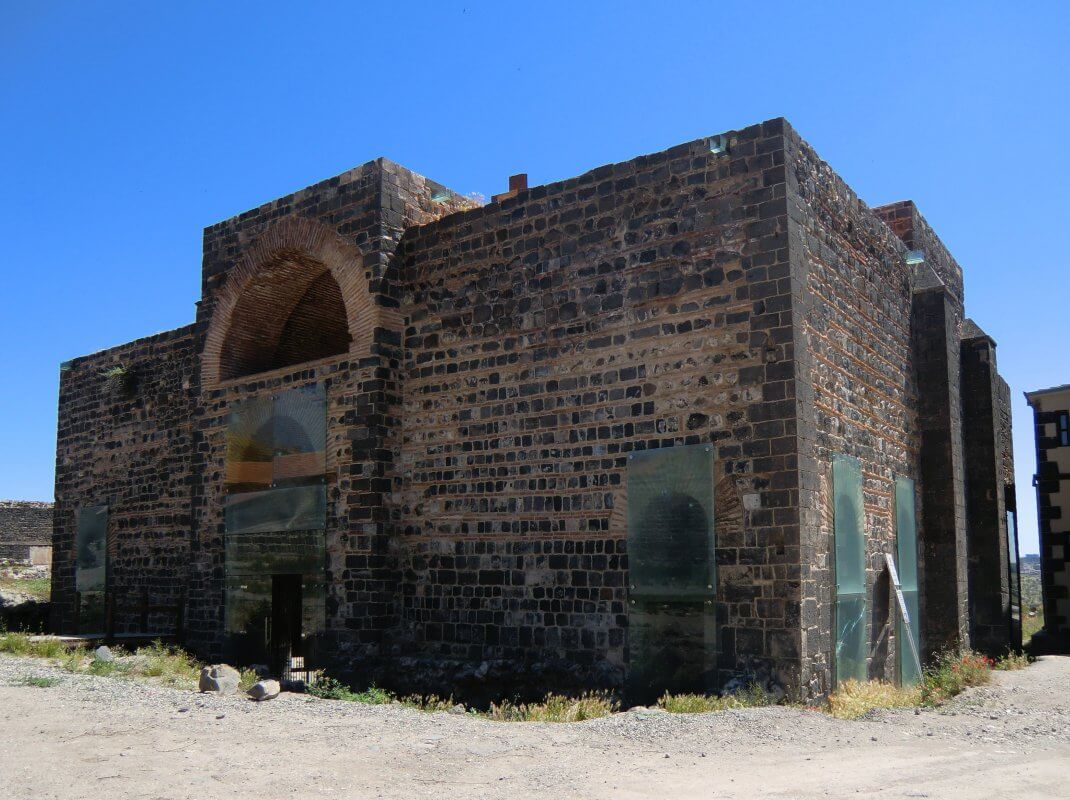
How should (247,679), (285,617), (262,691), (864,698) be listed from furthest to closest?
(285,617) → (247,679) → (262,691) → (864,698)

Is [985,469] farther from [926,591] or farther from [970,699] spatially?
[970,699]

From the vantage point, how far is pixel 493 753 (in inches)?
244

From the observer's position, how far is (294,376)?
11.9m

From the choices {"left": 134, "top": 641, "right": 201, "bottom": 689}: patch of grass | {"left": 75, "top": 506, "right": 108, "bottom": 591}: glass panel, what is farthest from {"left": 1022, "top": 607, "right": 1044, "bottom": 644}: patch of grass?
{"left": 75, "top": 506, "right": 108, "bottom": 591}: glass panel

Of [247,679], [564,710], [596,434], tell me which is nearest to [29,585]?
[247,679]

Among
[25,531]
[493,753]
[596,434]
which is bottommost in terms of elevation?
[493,753]

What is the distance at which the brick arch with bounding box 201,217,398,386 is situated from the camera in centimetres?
1227

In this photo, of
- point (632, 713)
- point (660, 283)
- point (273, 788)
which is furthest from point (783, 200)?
point (273, 788)

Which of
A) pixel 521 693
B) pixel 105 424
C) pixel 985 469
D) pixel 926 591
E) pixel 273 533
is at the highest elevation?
pixel 105 424

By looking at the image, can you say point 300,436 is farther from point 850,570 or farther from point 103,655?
point 850,570

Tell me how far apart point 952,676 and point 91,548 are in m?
13.9

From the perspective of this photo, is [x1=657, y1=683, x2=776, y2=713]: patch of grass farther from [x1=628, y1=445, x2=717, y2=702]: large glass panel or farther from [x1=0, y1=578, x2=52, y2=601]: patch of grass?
[x1=0, y1=578, x2=52, y2=601]: patch of grass

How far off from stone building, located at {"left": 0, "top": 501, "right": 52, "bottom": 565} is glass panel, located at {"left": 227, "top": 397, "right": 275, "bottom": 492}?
2009cm

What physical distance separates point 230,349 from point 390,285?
10.4ft
